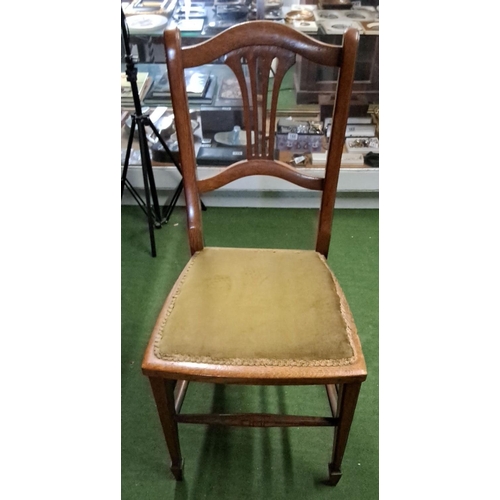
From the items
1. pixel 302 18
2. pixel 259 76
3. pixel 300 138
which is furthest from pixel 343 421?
pixel 302 18

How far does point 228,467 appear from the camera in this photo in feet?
3.76

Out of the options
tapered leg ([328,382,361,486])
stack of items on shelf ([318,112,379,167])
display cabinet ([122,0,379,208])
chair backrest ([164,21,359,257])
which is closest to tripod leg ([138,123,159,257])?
display cabinet ([122,0,379,208])

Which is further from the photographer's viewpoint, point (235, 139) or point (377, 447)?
point (235, 139)

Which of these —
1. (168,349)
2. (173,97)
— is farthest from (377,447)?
(173,97)

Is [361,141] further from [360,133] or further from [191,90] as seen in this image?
[191,90]

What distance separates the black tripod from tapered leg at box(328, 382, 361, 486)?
0.78m

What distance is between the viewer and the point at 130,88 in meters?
1.90

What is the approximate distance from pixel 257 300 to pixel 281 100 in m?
1.34

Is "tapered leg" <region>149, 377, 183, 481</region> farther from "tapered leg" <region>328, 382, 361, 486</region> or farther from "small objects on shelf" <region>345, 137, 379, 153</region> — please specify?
"small objects on shelf" <region>345, 137, 379, 153</region>

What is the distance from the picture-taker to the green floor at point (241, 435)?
111 cm

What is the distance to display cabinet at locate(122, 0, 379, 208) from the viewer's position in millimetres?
1792

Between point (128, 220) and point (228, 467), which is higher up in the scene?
Result: point (128, 220)

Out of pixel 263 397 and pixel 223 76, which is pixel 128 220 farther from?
pixel 263 397

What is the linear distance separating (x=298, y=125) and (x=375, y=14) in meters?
0.55
